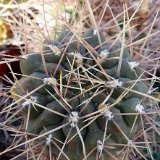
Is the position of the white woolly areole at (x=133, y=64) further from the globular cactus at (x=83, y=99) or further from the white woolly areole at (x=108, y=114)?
the white woolly areole at (x=108, y=114)

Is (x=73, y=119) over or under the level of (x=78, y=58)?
under

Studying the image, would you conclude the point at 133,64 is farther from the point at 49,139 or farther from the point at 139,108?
the point at 49,139

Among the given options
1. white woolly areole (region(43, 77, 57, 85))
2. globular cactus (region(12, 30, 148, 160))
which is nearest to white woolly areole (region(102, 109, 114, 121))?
globular cactus (region(12, 30, 148, 160))

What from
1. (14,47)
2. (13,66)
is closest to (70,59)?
(13,66)

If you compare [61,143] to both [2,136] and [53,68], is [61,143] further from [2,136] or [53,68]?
[2,136]

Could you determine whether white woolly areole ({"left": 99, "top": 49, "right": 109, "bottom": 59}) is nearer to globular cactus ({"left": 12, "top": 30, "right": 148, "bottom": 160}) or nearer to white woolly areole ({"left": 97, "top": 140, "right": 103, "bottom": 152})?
globular cactus ({"left": 12, "top": 30, "right": 148, "bottom": 160})

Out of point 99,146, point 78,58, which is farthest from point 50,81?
point 99,146

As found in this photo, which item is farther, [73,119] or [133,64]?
[133,64]

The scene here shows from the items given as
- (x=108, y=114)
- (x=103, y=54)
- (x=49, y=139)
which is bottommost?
(x=49, y=139)

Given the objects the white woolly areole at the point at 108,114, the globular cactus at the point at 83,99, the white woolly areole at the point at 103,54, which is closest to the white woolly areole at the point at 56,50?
the globular cactus at the point at 83,99
